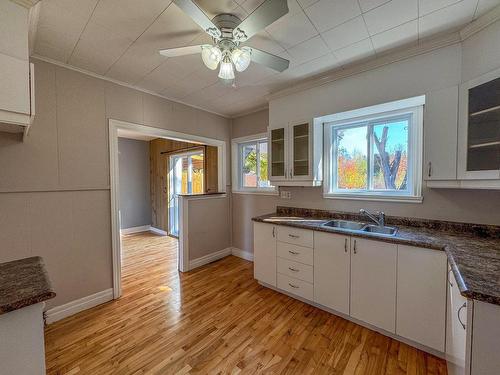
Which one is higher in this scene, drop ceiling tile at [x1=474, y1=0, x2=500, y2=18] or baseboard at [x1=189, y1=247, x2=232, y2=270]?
drop ceiling tile at [x1=474, y1=0, x2=500, y2=18]

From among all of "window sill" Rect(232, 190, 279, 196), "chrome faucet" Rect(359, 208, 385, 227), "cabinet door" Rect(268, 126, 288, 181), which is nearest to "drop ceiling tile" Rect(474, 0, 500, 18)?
"chrome faucet" Rect(359, 208, 385, 227)

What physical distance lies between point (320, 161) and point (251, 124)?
4.64ft

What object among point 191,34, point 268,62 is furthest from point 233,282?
point 191,34

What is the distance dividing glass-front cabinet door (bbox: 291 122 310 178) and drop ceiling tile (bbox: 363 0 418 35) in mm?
1135

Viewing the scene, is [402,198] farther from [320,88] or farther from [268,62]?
[268,62]

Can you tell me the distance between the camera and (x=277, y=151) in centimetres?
Result: 293

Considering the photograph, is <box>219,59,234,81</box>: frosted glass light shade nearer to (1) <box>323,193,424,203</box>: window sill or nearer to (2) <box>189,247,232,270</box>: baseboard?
(1) <box>323,193,424,203</box>: window sill

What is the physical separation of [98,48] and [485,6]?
294cm

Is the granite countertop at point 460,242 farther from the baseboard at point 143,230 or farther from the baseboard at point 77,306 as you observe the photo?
the baseboard at point 143,230

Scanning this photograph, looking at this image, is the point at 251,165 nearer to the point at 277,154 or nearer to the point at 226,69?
the point at 277,154

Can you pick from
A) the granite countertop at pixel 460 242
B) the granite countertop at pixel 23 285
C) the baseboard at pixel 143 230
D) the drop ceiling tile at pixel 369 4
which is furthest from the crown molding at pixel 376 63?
the baseboard at pixel 143 230

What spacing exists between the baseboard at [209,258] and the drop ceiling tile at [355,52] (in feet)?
10.5

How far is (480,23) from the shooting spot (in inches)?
61.6

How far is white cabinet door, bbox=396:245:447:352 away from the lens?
62.7 inches
